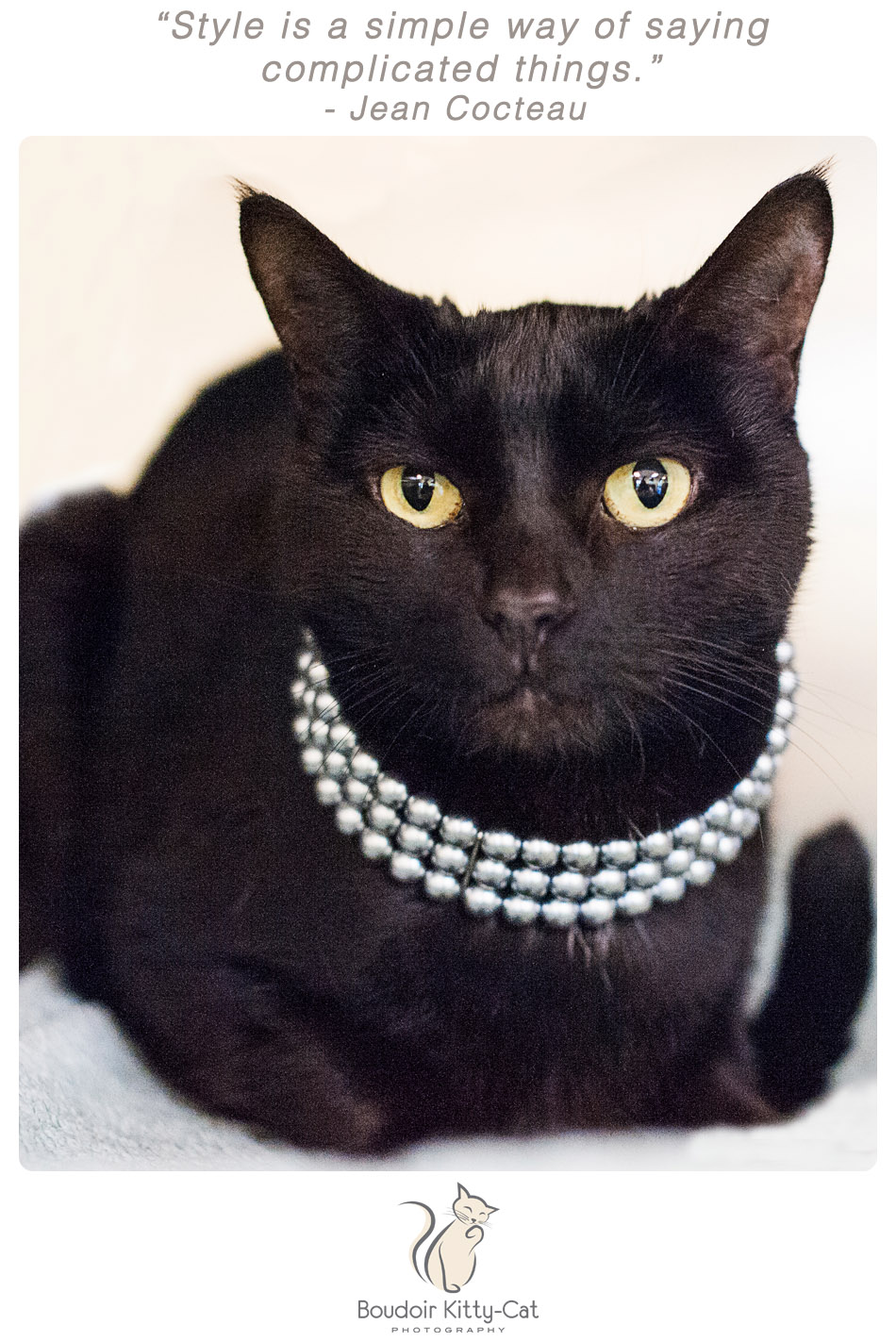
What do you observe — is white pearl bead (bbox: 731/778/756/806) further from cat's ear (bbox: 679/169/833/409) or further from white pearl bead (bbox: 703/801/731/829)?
cat's ear (bbox: 679/169/833/409)

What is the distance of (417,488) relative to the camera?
0.71 meters

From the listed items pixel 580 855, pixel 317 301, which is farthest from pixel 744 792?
pixel 317 301

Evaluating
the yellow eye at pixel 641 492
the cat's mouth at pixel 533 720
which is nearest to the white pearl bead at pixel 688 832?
the cat's mouth at pixel 533 720

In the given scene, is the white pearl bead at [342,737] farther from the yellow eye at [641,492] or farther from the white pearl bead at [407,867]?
the yellow eye at [641,492]

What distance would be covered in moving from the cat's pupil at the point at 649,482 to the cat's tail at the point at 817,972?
0.29 m

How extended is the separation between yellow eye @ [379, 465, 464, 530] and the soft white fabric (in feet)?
1.42

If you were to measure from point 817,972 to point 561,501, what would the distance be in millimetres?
403

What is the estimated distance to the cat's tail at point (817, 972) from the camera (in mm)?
790

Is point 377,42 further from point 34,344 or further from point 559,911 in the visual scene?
point 559,911

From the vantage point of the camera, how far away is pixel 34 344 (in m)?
0.81

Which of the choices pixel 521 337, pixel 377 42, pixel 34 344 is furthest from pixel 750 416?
pixel 34 344

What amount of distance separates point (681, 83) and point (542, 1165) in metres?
0.78
